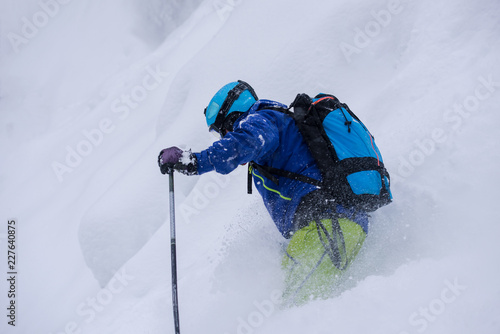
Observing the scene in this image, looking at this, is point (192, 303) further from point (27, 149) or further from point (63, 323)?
point (27, 149)

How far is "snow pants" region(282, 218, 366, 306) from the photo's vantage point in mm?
2318

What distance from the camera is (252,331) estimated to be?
2463 mm

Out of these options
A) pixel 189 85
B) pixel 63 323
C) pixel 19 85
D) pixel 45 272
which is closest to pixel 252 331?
pixel 63 323

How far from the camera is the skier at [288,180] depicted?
7.13 ft

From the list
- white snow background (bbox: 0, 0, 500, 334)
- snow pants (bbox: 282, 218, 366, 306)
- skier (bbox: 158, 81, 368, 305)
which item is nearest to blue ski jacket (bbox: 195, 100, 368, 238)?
skier (bbox: 158, 81, 368, 305)

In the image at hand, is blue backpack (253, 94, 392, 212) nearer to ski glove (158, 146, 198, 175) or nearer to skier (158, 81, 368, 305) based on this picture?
skier (158, 81, 368, 305)

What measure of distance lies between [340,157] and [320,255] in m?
0.64

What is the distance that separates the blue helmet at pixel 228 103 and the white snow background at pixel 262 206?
1.19m

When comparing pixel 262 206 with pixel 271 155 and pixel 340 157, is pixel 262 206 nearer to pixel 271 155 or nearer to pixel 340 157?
pixel 271 155

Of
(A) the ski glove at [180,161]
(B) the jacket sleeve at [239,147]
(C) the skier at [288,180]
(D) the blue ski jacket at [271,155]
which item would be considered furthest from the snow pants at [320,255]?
(A) the ski glove at [180,161]

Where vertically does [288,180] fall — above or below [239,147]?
below

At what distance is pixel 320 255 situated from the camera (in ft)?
7.80

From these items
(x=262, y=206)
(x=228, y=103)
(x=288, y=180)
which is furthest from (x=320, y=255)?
(x=262, y=206)

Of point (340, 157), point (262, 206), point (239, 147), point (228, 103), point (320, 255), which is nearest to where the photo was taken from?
point (239, 147)
